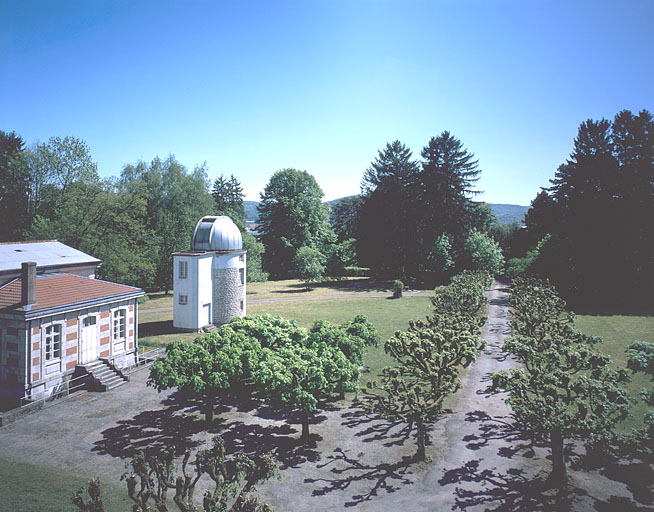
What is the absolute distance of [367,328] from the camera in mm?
22125

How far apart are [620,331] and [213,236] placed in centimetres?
3661

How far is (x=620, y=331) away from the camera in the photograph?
35.4 m

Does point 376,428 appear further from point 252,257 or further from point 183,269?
point 252,257

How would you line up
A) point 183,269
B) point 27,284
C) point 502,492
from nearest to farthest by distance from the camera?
1. point 502,492
2. point 27,284
3. point 183,269

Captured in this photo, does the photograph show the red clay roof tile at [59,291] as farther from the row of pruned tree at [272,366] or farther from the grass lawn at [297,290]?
the grass lawn at [297,290]

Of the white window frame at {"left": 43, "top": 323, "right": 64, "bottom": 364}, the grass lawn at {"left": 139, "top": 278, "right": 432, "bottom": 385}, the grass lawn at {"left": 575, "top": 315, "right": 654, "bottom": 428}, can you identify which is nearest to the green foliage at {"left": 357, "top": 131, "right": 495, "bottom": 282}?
the grass lawn at {"left": 139, "top": 278, "right": 432, "bottom": 385}

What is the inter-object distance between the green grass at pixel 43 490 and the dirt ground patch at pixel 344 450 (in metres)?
0.61

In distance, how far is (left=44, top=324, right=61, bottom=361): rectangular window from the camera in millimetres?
21859

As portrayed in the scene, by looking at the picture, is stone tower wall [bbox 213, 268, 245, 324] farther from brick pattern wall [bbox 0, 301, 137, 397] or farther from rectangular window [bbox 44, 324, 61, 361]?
rectangular window [bbox 44, 324, 61, 361]

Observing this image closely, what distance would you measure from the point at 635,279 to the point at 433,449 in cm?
4424

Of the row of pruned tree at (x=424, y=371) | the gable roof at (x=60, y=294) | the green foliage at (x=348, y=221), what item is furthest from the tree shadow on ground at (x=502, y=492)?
the green foliage at (x=348, y=221)

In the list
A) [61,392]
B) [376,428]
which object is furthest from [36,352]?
[376,428]

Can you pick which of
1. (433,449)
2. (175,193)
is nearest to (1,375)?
(433,449)

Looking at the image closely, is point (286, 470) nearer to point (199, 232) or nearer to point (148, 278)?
point (199, 232)
